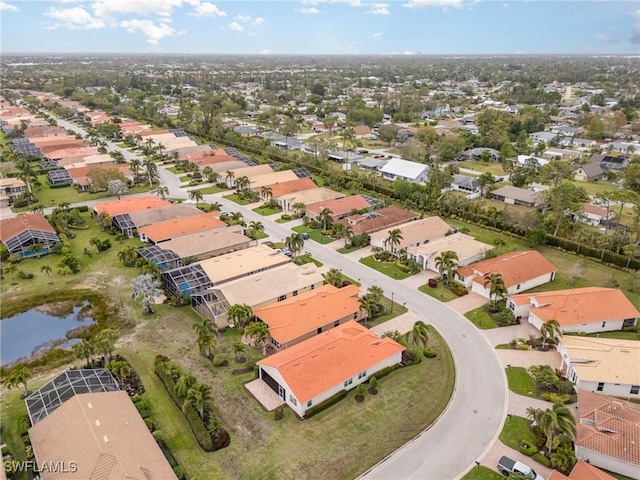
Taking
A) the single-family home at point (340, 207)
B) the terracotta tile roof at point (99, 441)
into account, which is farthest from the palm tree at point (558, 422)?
the single-family home at point (340, 207)

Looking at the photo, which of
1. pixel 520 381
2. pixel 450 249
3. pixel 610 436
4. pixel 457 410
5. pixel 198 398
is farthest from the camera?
pixel 450 249

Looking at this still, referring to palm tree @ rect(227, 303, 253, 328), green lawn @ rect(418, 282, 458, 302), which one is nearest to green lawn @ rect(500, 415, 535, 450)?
green lawn @ rect(418, 282, 458, 302)

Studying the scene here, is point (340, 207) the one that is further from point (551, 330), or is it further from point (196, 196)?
point (551, 330)

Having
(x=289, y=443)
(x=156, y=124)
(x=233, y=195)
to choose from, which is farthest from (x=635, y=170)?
(x=156, y=124)

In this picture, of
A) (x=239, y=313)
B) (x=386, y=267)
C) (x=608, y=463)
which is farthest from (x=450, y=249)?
(x=608, y=463)

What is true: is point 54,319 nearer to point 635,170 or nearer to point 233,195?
point 233,195

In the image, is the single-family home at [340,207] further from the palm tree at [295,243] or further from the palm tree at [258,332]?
the palm tree at [258,332]
